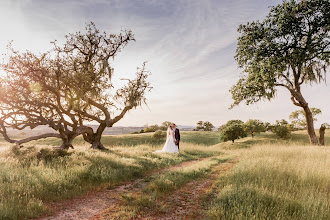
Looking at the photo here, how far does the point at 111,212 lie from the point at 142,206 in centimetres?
85

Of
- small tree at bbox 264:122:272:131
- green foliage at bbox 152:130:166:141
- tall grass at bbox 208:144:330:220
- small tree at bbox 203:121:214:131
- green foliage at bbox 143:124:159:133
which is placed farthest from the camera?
small tree at bbox 203:121:214:131

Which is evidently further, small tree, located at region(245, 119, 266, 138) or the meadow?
small tree, located at region(245, 119, 266, 138)

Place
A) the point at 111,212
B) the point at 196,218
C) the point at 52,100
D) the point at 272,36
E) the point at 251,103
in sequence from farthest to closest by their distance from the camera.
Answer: the point at 251,103, the point at 272,36, the point at 52,100, the point at 111,212, the point at 196,218

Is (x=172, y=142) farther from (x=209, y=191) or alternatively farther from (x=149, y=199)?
(x=149, y=199)

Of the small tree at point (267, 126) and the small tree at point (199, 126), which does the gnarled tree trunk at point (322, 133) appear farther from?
the small tree at point (199, 126)

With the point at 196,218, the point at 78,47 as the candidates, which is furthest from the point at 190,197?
the point at 78,47

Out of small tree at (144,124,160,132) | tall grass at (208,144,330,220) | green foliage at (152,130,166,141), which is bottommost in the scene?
green foliage at (152,130,166,141)

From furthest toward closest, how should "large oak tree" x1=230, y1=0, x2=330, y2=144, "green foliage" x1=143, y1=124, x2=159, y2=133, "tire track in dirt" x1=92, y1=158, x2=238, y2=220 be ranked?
"green foliage" x1=143, y1=124, x2=159, y2=133
"large oak tree" x1=230, y1=0, x2=330, y2=144
"tire track in dirt" x1=92, y1=158, x2=238, y2=220

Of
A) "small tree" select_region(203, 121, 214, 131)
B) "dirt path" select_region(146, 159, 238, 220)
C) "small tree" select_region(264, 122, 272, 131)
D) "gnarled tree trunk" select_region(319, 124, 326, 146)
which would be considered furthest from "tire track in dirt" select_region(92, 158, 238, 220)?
"small tree" select_region(203, 121, 214, 131)

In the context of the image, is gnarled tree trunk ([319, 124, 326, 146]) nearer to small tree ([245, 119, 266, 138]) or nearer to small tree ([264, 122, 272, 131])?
small tree ([245, 119, 266, 138])

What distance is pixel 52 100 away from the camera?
15.8 metres

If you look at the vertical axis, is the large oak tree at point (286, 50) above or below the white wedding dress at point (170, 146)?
above

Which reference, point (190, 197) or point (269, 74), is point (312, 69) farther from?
point (190, 197)

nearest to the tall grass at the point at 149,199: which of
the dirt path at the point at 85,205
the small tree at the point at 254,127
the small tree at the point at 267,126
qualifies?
the dirt path at the point at 85,205
